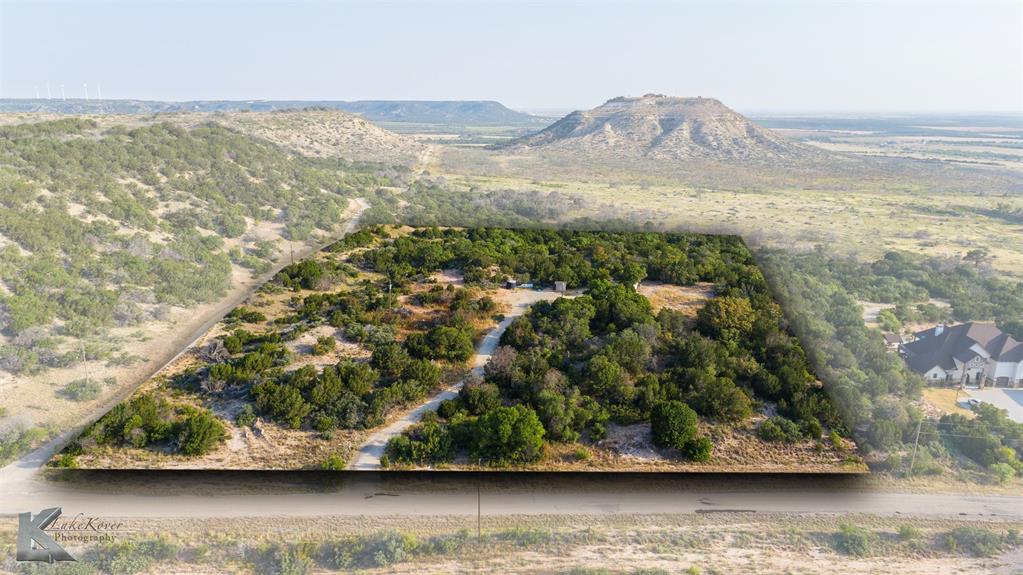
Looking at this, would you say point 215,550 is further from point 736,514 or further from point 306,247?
point 306,247

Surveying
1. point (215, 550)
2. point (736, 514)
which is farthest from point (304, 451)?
point (736, 514)

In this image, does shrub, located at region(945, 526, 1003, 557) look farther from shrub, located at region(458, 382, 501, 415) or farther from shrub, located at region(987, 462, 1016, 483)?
shrub, located at region(458, 382, 501, 415)

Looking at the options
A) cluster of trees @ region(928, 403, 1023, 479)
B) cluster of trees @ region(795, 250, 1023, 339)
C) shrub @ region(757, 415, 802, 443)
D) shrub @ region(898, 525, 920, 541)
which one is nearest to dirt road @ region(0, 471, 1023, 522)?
shrub @ region(898, 525, 920, 541)

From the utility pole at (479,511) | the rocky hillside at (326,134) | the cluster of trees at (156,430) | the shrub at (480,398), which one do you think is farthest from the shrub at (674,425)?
the rocky hillside at (326,134)

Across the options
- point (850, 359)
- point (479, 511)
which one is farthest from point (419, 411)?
point (850, 359)

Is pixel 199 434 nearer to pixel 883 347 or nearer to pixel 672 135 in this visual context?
pixel 883 347
